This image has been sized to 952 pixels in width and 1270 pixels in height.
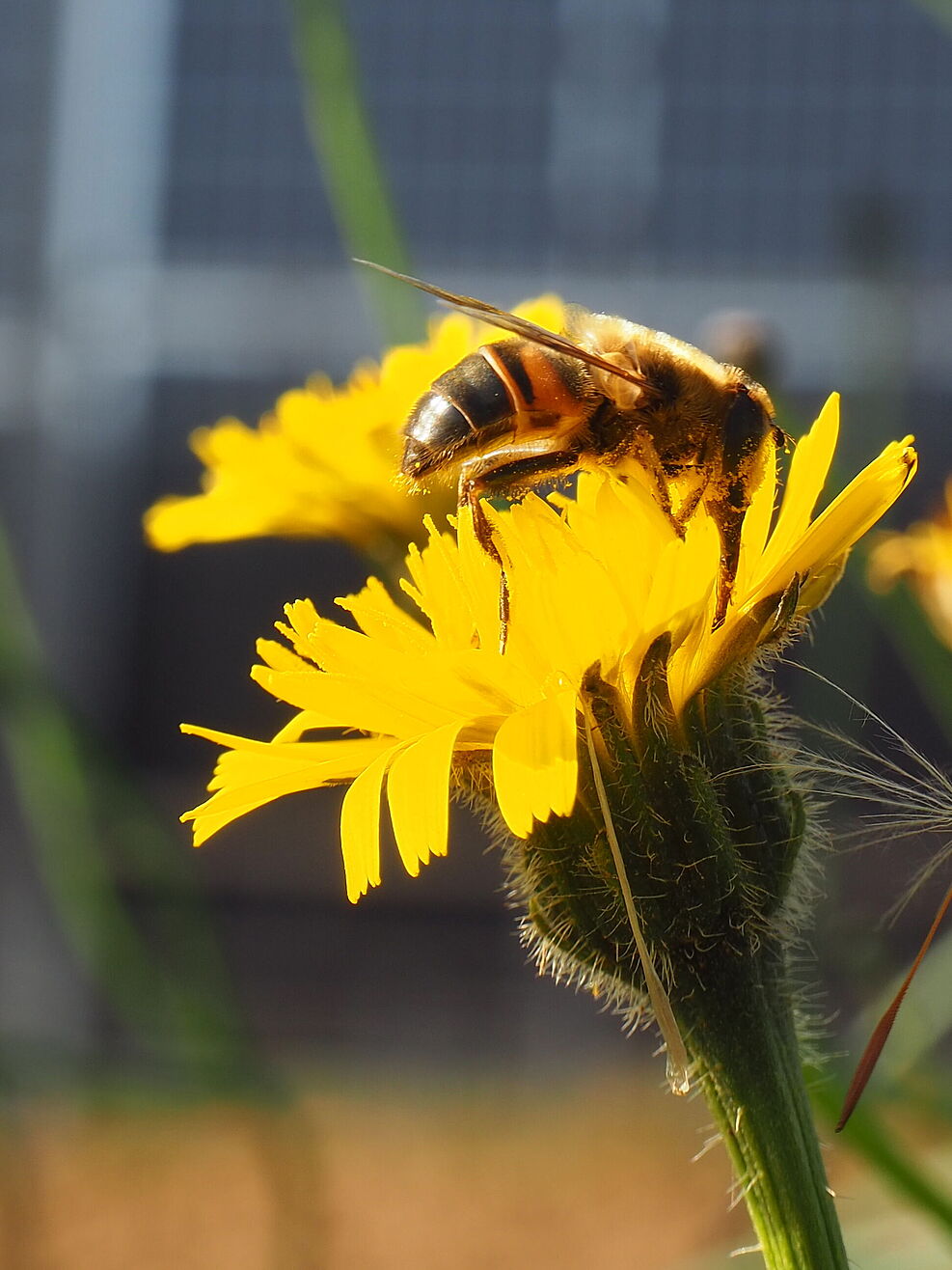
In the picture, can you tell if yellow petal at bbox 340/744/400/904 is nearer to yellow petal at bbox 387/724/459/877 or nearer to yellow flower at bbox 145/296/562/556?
yellow petal at bbox 387/724/459/877

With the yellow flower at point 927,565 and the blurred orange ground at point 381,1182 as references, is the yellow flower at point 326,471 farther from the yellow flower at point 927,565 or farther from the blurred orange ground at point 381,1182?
the blurred orange ground at point 381,1182

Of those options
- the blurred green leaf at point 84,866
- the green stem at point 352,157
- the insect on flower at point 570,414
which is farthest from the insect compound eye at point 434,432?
the blurred green leaf at point 84,866

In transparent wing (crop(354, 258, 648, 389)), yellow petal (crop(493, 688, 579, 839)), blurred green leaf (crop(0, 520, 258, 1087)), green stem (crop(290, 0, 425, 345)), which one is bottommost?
blurred green leaf (crop(0, 520, 258, 1087))

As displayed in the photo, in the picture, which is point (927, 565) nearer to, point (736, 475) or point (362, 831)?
point (736, 475)

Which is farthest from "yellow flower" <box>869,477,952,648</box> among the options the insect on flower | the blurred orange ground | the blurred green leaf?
the blurred orange ground

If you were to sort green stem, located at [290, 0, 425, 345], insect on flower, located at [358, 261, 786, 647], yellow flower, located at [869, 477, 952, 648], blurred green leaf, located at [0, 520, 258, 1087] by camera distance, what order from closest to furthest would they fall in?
insect on flower, located at [358, 261, 786, 647]
yellow flower, located at [869, 477, 952, 648]
green stem, located at [290, 0, 425, 345]
blurred green leaf, located at [0, 520, 258, 1087]
